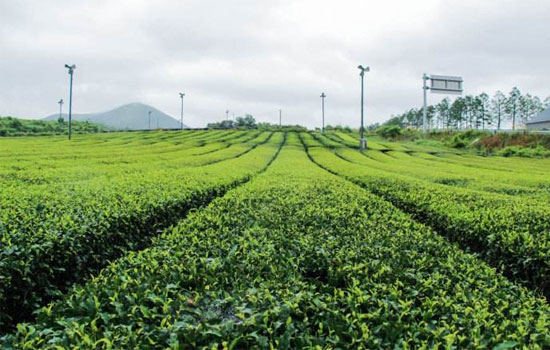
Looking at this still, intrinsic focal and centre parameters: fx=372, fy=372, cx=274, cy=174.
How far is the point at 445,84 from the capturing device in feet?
137

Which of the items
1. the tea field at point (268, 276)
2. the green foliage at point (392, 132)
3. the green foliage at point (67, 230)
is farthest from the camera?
the green foliage at point (392, 132)

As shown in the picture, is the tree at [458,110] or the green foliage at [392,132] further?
the tree at [458,110]

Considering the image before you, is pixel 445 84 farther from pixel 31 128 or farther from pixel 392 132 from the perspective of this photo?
pixel 31 128

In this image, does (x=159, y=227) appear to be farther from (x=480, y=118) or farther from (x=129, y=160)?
(x=480, y=118)

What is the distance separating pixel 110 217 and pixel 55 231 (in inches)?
49.8

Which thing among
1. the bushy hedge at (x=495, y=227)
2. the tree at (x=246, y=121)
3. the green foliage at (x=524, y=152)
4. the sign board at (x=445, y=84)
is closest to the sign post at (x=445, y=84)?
the sign board at (x=445, y=84)

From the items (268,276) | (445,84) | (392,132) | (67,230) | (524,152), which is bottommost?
(268,276)

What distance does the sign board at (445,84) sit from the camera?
41.5 m

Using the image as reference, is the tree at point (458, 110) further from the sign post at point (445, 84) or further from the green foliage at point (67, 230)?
the green foliage at point (67, 230)

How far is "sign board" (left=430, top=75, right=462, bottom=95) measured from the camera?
4150 centimetres

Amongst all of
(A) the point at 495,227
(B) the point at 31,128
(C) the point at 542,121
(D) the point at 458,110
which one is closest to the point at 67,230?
(A) the point at 495,227

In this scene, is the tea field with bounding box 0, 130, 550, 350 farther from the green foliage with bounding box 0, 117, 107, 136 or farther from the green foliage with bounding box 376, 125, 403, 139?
the green foliage with bounding box 0, 117, 107, 136

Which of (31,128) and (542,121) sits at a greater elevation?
(542,121)

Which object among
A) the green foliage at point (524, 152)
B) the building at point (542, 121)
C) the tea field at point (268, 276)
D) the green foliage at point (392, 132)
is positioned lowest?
the tea field at point (268, 276)
